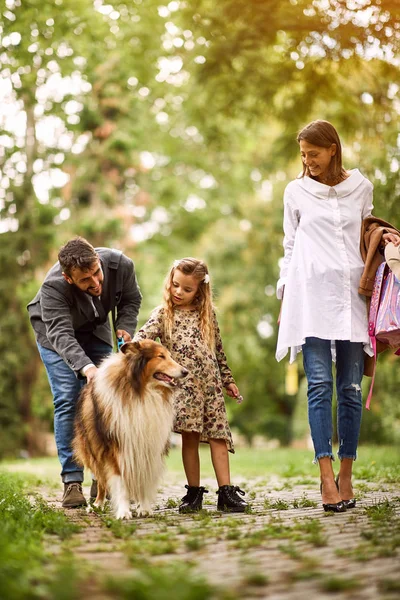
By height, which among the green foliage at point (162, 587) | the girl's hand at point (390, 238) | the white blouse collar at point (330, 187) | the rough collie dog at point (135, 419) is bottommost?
the green foliage at point (162, 587)

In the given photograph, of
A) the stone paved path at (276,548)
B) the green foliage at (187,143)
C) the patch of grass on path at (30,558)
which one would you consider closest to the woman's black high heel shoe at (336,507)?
the stone paved path at (276,548)

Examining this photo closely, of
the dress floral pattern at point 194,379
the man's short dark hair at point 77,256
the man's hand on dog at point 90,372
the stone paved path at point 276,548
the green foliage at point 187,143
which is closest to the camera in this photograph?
the stone paved path at point 276,548

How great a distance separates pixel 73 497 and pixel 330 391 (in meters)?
2.04

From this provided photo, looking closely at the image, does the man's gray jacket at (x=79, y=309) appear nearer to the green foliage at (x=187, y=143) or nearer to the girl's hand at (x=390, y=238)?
the girl's hand at (x=390, y=238)

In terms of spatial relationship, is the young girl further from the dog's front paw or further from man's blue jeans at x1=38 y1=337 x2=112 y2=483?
man's blue jeans at x1=38 y1=337 x2=112 y2=483

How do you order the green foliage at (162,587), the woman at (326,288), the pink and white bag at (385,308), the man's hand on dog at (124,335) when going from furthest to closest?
the man's hand on dog at (124,335) < the woman at (326,288) < the pink and white bag at (385,308) < the green foliage at (162,587)

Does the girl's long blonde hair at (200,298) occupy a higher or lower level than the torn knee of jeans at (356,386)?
higher

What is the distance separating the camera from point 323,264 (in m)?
5.40

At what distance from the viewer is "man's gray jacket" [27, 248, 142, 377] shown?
6.06 meters

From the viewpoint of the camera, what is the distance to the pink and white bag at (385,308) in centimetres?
521

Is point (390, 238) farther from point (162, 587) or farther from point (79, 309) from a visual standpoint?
point (162, 587)

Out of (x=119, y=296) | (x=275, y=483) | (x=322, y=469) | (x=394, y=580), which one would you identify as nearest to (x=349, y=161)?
(x=275, y=483)

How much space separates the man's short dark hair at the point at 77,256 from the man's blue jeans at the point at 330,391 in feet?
5.34

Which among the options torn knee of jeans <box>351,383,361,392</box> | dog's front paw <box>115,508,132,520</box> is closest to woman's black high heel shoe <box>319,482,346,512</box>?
torn knee of jeans <box>351,383,361,392</box>
